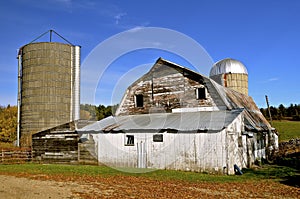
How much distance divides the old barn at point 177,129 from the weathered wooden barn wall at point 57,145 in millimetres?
999

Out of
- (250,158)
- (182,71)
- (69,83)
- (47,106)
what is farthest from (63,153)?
(250,158)

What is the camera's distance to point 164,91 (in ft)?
74.6

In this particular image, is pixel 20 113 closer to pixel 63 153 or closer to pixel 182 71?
pixel 63 153

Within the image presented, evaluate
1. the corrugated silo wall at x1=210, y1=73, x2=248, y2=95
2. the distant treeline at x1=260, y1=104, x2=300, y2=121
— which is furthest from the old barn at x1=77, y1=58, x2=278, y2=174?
the distant treeline at x1=260, y1=104, x2=300, y2=121

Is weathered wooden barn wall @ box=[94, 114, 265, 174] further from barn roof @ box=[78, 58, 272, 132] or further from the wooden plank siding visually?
the wooden plank siding

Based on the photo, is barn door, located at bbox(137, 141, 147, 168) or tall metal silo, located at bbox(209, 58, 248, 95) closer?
barn door, located at bbox(137, 141, 147, 168)

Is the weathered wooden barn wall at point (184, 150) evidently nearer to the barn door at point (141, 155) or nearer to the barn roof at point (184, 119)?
the barn door at point (141, 155)

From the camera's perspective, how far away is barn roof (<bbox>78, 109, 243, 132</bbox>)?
57.1 feet

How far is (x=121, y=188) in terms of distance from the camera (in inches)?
478

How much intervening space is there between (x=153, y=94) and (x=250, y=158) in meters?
8.59

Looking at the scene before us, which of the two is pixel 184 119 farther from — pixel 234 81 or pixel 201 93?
pixel 234 81

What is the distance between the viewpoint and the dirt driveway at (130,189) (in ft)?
35.0

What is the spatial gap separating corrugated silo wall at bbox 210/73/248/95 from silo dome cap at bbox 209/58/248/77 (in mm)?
546

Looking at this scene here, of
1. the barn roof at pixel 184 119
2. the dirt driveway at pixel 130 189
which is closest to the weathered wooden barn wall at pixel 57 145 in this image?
the barn roof at pixel 184 119
